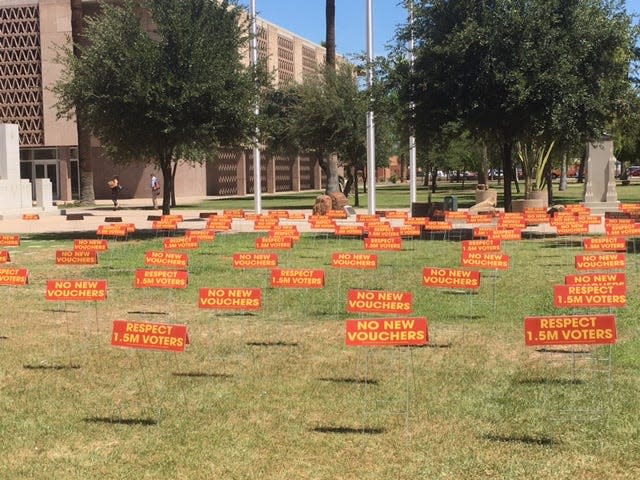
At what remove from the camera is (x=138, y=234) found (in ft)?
70.8

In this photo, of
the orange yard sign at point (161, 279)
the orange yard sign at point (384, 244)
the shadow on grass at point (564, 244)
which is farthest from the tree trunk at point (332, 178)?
the orange yard sign at point (161, 279)

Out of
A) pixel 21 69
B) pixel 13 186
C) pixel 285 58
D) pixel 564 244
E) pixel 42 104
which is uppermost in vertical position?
pixel 285 58

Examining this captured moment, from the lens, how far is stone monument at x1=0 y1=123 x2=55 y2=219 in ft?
106

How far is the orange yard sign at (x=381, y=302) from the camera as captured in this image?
21.5ft

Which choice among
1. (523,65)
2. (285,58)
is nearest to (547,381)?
(523,65)

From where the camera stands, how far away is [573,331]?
560 cm

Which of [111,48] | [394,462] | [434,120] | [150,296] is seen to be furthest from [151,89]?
[394,462]

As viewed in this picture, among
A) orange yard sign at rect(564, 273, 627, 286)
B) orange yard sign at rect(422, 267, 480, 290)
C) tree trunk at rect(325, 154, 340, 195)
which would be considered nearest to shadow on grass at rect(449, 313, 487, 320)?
orange yard sign at rect(422, 267, 480, 290)

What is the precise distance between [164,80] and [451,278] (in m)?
13.4

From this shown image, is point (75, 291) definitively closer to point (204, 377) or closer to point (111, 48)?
point (204, 377)

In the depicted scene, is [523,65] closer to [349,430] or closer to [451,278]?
[451,278]

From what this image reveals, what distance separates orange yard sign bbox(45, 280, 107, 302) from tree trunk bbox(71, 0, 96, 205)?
89.8 ft

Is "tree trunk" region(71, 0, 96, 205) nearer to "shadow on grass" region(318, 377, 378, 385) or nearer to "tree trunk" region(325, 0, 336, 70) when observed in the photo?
"tree trunk" region(325, 0, 336, 70)

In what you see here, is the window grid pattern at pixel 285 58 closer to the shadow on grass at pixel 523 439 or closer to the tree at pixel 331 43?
the tree at pixel 331 43
